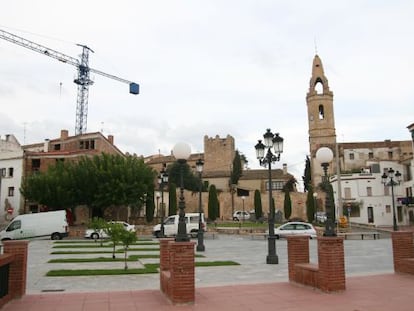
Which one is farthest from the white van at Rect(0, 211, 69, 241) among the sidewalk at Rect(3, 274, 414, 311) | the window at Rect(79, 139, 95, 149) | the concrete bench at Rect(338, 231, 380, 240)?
the window at Rect(79, 139, 95, 149)

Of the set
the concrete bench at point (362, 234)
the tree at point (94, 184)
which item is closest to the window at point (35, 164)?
the tree at point (94, 184)

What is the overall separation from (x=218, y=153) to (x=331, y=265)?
7946cm

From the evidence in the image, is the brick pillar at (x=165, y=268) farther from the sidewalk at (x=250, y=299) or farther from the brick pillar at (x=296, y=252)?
the brick pillar at (x=296, y=252)

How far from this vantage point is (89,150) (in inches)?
2031

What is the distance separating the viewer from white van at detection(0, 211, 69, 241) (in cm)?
2995

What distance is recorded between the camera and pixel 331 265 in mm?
9031

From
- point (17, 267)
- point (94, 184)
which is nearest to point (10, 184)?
point (94, 184)

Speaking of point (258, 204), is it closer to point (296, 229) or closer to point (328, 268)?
point (296, 229)

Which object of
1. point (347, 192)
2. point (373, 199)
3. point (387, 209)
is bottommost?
point (387, 209)

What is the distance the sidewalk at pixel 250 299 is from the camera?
7832mm

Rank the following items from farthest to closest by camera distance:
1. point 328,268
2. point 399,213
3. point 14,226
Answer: point 399,213
point 14,226
point 328,268

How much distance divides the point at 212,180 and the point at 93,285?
67.7 meters

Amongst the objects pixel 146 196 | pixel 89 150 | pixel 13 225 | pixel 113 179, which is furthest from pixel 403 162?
pixel 13 225

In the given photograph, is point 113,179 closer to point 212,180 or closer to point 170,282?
point 170,282
